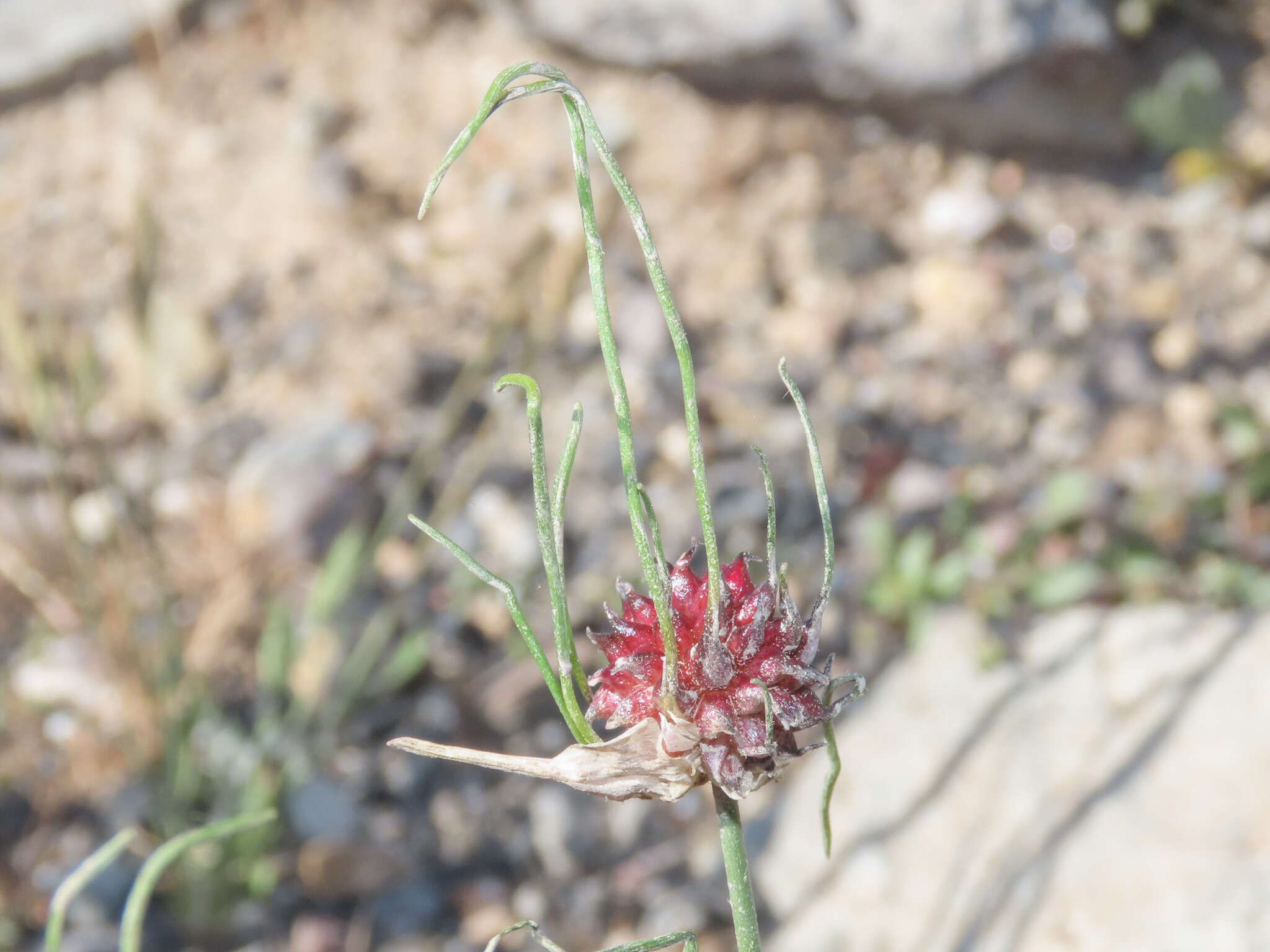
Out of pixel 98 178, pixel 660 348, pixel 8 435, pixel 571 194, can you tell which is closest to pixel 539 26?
pixel 571 194

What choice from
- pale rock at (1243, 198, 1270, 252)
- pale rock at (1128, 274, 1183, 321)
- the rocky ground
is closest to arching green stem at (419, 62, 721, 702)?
the rocky ground

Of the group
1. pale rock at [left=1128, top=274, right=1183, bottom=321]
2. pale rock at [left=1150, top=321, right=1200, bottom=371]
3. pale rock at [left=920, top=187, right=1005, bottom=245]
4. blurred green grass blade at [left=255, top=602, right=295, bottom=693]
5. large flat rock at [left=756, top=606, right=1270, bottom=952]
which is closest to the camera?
large flat rock at [left=756, top=606, right=1270, bottom=952]

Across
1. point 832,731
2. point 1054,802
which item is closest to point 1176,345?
point 1054,802

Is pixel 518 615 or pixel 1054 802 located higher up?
pixel 518 615

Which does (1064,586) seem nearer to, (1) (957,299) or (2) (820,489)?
(1) (957,299)

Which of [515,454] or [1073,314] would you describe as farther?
[1073,314]

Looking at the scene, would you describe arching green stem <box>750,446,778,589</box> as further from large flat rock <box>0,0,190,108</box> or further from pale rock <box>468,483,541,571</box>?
large flat rock <box>0,0,190,108</box>
